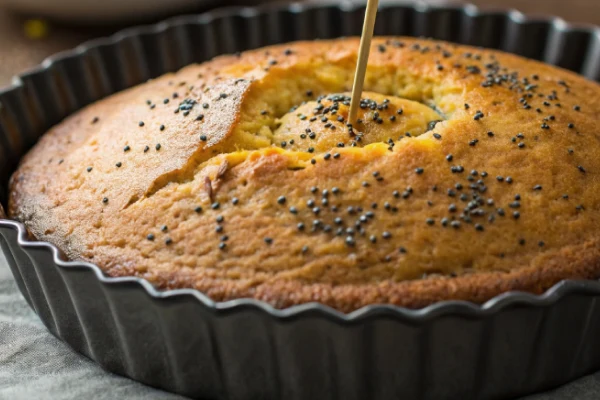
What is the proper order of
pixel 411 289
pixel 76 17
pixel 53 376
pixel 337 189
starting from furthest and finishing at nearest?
pixel 76 17 → pixel 53 376 → pixel 337 189 → pixel 411 289

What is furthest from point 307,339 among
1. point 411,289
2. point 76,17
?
point 76,17

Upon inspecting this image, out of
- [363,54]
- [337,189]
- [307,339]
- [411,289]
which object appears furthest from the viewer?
[363,54]

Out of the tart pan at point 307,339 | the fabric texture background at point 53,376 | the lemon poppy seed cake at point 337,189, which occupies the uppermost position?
the lemon poppy seed cake at point 337,189

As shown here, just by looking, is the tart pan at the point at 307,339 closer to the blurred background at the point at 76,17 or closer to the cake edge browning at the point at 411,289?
the cake edge browning at the point at 411,289

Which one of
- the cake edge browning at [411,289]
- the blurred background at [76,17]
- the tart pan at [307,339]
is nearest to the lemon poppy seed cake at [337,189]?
the cake edge browning at [411,289]

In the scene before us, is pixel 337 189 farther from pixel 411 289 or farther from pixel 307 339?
pixel 307 339

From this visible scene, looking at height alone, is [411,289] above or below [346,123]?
below

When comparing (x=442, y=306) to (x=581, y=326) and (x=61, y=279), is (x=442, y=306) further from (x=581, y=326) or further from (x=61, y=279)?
(x=61, y=279)

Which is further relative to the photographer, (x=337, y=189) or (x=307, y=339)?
(x=337, y=189)
